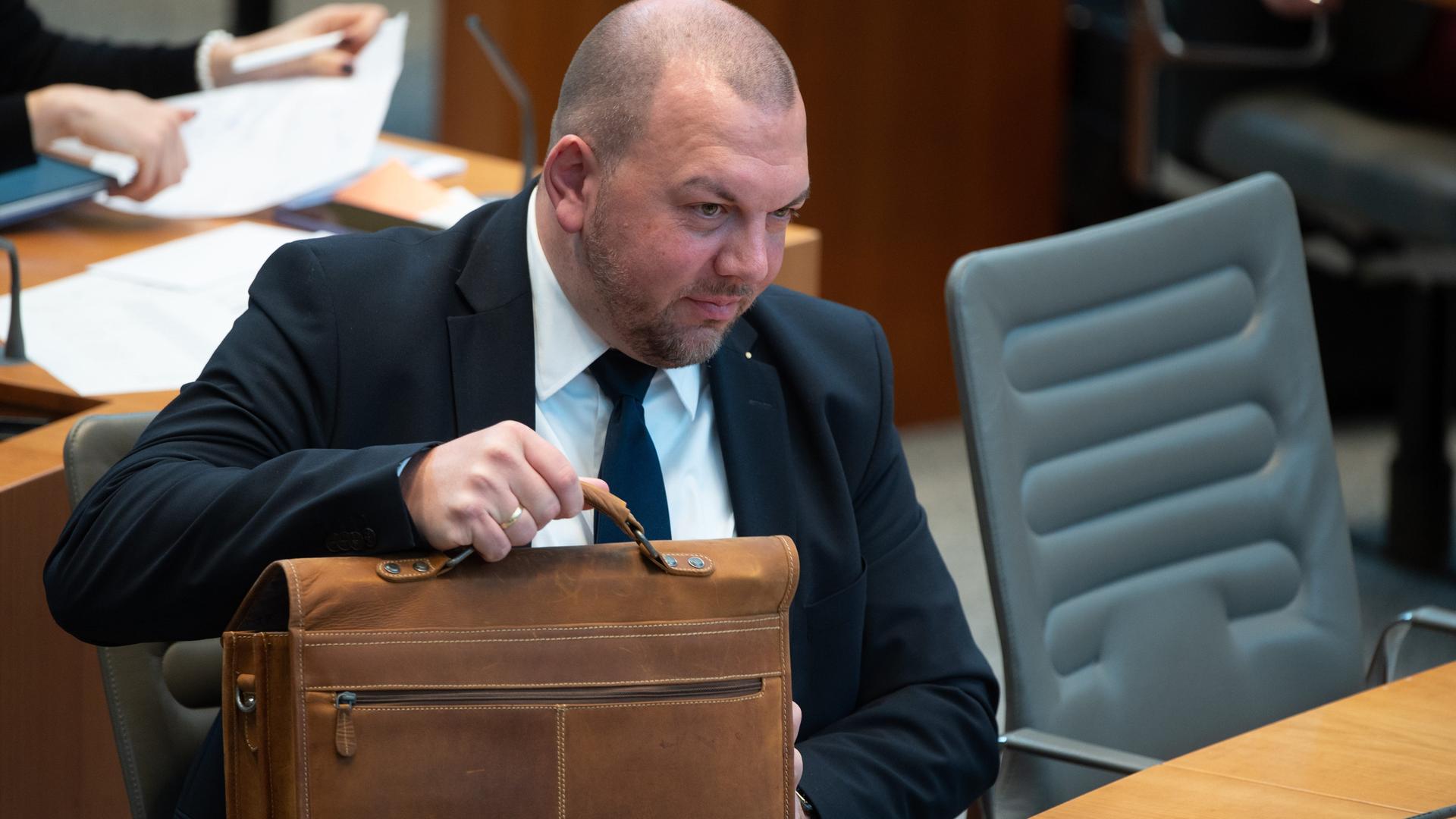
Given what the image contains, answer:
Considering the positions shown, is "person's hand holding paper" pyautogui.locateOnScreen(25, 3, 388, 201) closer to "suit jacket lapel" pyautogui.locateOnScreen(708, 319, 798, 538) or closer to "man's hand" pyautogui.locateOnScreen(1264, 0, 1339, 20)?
"suit jacket lapel" pyautogui.locateOnScreen(708, 319, 798, 538)

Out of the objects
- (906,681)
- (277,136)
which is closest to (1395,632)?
(906,681)

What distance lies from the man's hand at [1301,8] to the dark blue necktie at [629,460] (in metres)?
2.14

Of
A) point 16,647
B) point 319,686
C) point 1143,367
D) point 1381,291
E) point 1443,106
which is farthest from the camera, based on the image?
point 1381,291

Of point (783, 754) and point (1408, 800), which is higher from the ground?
point (783, 754)

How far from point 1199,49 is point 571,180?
2253mm

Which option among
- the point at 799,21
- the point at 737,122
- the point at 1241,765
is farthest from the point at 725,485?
the point at 799,21

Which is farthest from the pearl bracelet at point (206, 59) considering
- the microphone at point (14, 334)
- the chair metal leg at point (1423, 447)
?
the chair metal leg at point (1423, 447)

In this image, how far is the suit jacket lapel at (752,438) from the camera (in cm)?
143

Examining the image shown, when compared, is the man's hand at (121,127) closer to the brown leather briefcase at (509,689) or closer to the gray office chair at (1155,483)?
the gray office chair at (1155,483)

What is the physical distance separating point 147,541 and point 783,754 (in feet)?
1.51

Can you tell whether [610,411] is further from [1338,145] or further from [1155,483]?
[1338,145]

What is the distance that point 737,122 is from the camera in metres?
1.32

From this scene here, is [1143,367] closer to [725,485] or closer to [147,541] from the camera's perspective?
[725,485]

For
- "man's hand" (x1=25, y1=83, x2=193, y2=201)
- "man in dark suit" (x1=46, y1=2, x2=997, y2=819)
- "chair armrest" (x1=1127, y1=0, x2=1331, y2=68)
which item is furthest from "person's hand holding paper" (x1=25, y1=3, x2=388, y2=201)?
"chair armrest" (x1=1127, y1=0, x2=1331, y2=68)
